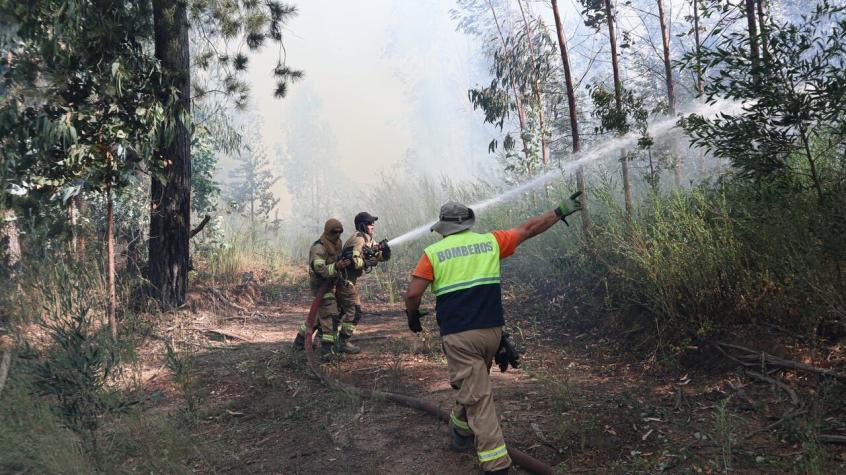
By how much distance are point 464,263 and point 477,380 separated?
0.73 meters

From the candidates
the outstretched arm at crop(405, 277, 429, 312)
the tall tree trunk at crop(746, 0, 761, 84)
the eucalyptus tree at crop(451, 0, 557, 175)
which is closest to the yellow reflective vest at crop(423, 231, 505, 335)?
the outstretched arm at crop(405, 277, 429, 312)

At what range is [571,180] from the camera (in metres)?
9.77

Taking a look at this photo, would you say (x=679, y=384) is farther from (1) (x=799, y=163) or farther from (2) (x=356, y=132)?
(2) (x=356, y=132)

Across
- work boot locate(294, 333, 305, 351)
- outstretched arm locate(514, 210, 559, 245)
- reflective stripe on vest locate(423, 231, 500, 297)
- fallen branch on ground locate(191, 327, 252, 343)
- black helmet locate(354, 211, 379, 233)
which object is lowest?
work boot locate(294, 333, 305, 351)

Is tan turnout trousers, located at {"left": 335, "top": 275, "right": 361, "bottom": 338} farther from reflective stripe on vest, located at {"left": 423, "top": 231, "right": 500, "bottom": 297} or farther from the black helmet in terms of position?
reflective stripe on vest, located at {"left": 423, "top": 231, "right": 500, "bottom": 297}

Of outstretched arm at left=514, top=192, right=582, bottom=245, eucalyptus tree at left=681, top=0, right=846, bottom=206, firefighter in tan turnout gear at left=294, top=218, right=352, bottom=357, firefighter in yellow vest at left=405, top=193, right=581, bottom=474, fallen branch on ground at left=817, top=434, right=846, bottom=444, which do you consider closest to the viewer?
fallen branch on ground at left=817, top=434, right=846, bottom=444

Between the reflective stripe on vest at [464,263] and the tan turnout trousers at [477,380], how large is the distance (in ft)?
1.01

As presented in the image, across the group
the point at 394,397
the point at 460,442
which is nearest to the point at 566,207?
the point at 460,442

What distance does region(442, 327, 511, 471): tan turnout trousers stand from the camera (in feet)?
11.8

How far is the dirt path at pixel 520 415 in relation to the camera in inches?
144

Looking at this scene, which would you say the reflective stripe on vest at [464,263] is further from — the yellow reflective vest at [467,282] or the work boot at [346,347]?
the work boot at [346,347]

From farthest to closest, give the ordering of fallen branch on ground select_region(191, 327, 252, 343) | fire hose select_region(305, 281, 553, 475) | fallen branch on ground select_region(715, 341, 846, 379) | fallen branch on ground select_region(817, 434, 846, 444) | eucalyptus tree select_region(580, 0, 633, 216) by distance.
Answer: fallen branch on ground select_region(191, 327, 252, 343)
eucalyptus tree select_region(580, 0, 633, 216)
fallen branch on ground select_region(715, 341, 846, 379)
fire hose select_region(305, 281, 553, 475)
fallen branch on ground select_region(817, 434, 846, 444)

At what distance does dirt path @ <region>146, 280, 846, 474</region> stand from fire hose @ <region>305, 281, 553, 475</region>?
0.07 m

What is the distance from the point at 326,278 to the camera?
265 inches
